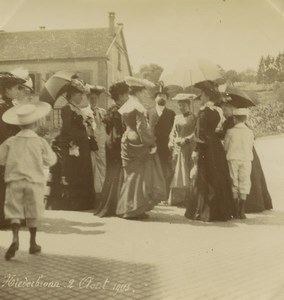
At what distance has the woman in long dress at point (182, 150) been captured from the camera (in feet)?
23.1

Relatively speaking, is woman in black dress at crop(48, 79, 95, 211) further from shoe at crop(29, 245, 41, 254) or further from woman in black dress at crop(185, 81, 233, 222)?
shoe at crop(29, 245, 41, 254)

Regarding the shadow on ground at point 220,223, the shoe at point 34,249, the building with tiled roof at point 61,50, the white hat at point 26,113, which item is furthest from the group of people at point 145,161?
the shoe at point 34,249

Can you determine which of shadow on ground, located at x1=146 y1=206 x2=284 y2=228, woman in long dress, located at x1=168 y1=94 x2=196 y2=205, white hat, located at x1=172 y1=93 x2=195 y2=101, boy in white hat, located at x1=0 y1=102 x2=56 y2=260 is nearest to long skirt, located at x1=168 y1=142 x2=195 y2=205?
woman in long dress, located at x1=168 y1=94 x2=196 y2=205

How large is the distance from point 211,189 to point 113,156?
3.62ft

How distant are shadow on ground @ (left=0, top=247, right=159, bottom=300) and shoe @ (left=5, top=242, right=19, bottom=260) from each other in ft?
0.16

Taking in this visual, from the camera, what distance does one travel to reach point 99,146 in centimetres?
715

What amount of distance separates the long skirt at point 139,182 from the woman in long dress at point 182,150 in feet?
2.97

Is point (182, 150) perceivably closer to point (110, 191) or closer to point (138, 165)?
point (138, 165)

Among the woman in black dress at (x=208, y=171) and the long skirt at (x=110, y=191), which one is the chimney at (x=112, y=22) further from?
the long skirt at (x=110, y=191)

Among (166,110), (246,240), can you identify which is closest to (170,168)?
(166,110)

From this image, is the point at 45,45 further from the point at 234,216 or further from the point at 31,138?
the point at 234,216

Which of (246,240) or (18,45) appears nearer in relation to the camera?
(18,45)

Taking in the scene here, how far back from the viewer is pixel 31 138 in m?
4.86

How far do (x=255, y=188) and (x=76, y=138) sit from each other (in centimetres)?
207
